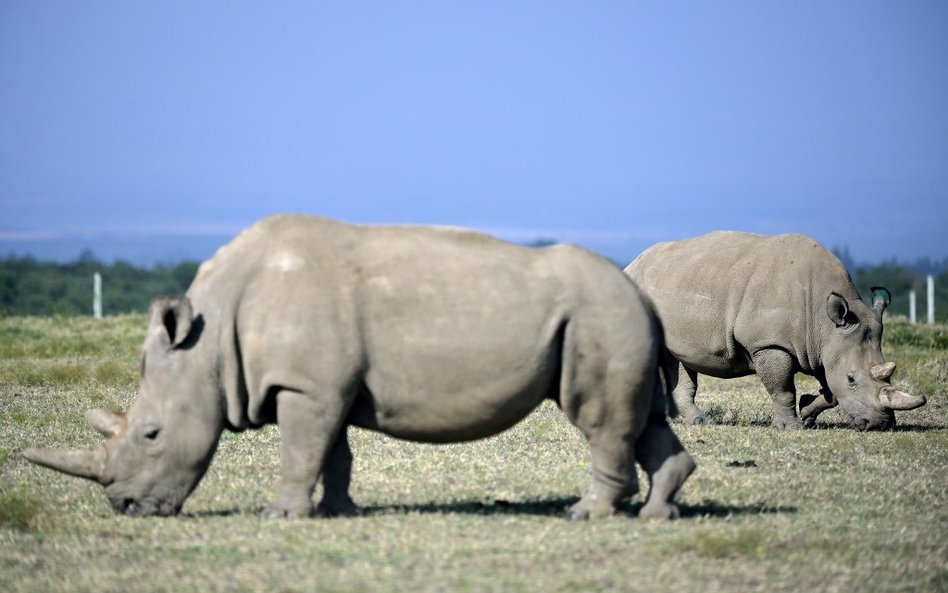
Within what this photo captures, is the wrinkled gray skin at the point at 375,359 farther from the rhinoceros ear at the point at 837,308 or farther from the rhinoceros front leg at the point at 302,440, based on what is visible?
the rhinoceros ear at the point at 837,308

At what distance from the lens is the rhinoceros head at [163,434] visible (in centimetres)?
862

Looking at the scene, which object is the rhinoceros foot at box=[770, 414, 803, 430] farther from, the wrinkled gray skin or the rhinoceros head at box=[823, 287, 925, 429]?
the wrinkled gray skin

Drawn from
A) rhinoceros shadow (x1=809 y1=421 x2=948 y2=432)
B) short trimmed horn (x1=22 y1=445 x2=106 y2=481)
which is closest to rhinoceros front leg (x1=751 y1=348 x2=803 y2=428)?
rhinoceros shadow (x1=809 y1=421 x2=948 y2=432)

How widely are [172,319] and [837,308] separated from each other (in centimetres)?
760

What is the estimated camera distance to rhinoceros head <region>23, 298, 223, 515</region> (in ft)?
28.3

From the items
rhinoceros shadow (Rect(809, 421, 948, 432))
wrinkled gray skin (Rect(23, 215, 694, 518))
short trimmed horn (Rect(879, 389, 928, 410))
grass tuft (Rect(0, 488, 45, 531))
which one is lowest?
rhinoceros shadow (Rect(809, 421, 948, 432))

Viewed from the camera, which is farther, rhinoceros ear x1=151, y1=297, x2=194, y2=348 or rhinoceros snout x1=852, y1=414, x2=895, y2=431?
rhinoceros snout x1=852, y1=414, x2=895, y2=431

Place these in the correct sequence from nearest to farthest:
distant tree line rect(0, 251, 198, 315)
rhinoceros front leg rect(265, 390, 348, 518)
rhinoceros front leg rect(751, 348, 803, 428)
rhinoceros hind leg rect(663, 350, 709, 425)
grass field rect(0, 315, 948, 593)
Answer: grass field rect(0, 315, 948, 593) < rhinoceros front leg rect(265, 390, 348, 518) < rhinoceros front leg rect(751, 348, 803, 428) < rhinoceros hind leg rect(663, 350, 709, 425) < distant tree line rect(0, 251, 198, 315)

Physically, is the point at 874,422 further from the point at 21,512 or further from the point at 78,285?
the point at 78,285

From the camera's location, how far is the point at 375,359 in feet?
27.9

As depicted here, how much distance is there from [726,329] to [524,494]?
18.1 ft

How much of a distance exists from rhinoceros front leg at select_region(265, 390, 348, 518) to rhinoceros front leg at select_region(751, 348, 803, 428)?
7047 mm

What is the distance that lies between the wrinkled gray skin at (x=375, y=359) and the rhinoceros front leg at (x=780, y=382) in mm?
5873

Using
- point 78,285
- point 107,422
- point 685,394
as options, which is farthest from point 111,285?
point 107,422
